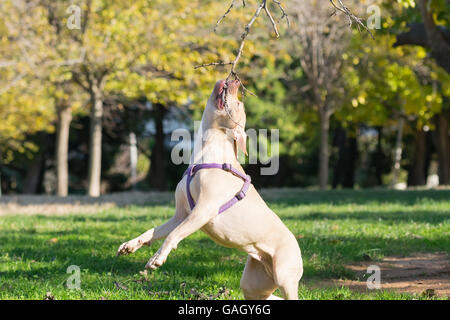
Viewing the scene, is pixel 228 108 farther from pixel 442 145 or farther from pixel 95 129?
pixel 442 145

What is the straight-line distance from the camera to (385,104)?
2748cm

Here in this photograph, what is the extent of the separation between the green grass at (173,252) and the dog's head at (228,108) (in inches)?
69.4

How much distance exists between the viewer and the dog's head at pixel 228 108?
12.4 feet

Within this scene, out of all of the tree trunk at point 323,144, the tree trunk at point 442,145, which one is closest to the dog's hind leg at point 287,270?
the tree trunk at point 323,144

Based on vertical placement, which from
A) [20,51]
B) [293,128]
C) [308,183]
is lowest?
[308,183]

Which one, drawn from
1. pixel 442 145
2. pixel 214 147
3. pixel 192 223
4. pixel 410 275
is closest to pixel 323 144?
pixel 442 145

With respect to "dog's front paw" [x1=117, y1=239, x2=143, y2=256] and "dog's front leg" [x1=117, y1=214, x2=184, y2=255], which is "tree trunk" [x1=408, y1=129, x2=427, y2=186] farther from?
"dog's front paw" [x1=117, y1=239, x2=143, y2=256]

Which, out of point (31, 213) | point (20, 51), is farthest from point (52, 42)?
point (31, 213)

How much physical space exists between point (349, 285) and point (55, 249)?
12.7ft

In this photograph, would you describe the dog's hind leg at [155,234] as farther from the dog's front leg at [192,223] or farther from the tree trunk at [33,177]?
the tree trunk at [33,177]

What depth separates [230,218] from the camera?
146 inches

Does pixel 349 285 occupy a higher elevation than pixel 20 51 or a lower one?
lower
